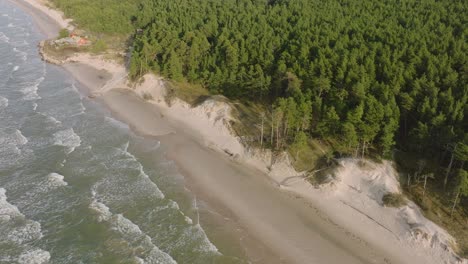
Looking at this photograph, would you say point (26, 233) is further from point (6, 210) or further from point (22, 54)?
point (22, 54)

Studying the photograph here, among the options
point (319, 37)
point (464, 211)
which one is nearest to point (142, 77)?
point (319, 37)

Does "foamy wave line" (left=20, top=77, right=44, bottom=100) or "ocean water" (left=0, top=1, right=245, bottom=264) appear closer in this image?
"ocean water" (left=0, top=1, right=245, bottom=264)

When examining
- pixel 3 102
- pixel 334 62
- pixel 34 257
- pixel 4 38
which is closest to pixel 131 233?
pixel 34 257

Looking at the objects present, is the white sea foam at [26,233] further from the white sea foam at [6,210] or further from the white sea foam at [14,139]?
the white sea foam at [14,139]

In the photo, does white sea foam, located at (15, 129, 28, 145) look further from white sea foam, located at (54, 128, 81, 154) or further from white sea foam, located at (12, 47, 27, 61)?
white sea foam, located at (12, 47, 27, 61)

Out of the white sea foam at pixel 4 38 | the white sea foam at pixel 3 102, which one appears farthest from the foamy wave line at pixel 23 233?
the white sea foam at pixel 4 38

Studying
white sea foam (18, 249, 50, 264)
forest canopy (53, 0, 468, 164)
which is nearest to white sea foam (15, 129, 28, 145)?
forest canopy (53, 0, 468, 164)
